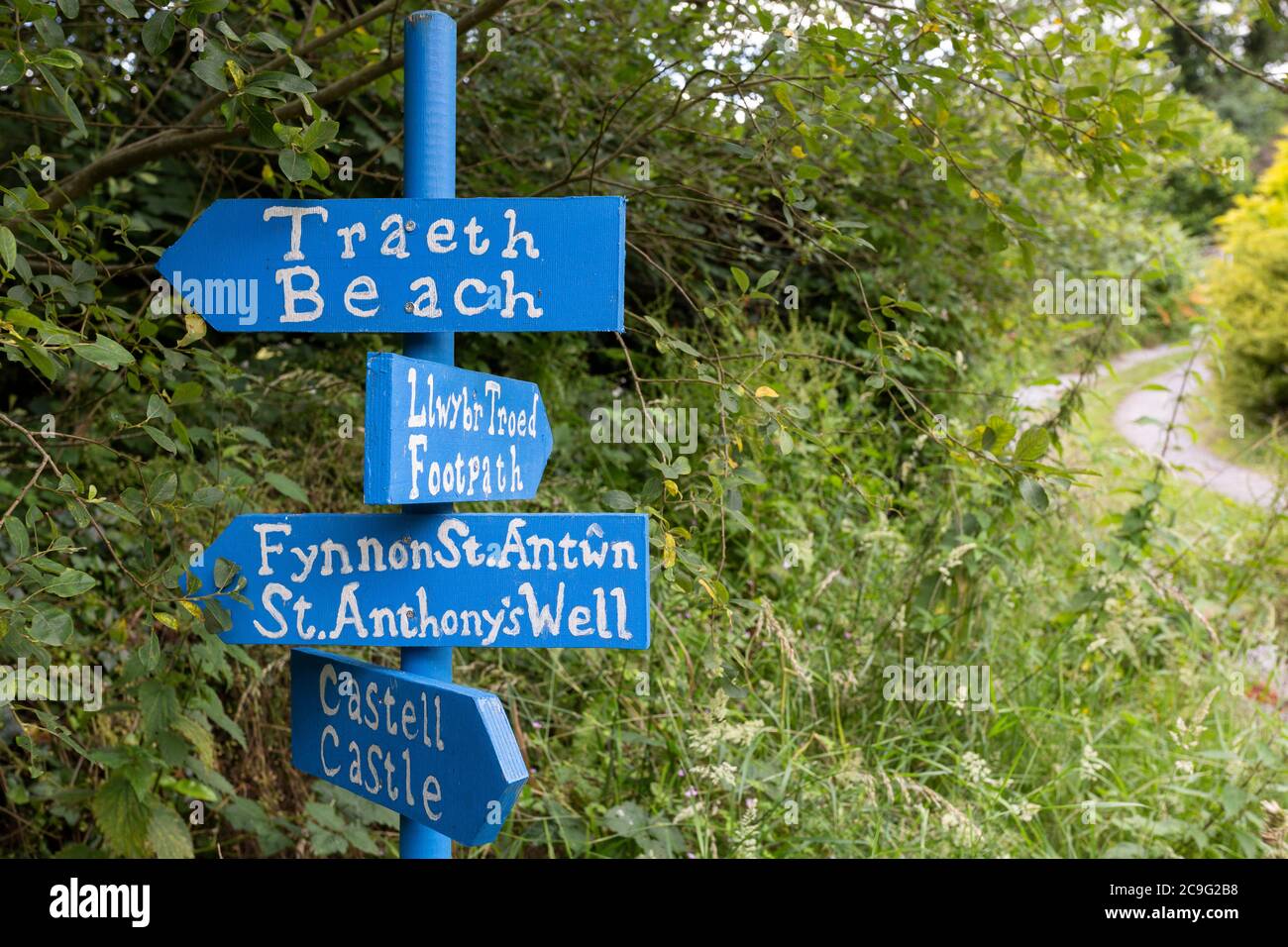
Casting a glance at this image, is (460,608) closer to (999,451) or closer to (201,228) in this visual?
(201,228)

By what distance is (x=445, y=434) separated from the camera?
1.53 m

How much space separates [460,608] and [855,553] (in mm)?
2509

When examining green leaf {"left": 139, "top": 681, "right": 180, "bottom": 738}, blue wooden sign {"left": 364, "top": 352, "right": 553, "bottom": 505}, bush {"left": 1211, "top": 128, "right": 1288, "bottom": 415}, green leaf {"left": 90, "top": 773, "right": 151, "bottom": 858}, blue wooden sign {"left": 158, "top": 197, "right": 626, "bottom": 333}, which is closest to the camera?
blue wooden sign {"left": 364, "top": 352, "right": 553, "bottom": 505}

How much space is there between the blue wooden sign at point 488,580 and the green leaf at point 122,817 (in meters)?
0.97

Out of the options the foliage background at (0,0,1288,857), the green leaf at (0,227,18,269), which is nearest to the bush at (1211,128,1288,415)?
the foliage background at (0,0,1288,857)

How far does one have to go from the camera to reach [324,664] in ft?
5.70

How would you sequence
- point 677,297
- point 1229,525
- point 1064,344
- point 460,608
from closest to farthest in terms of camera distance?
point 460,608
point 1229,525
point 677,297
point 1064,344

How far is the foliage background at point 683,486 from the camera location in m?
1.95

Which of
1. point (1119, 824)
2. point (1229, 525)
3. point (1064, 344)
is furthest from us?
point (1064, 344)

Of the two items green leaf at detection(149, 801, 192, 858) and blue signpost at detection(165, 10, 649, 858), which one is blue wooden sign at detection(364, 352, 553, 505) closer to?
blue signpost at detection(165, 10, 649, 858)

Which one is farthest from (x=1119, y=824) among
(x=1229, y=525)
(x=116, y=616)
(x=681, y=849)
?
(x=116, y=616)

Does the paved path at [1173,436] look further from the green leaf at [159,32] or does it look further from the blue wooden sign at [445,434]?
the green leaf at [159,32]

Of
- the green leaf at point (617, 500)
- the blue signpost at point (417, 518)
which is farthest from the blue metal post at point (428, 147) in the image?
the green leaf at point (617, 500)

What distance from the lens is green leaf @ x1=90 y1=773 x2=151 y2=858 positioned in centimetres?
226
